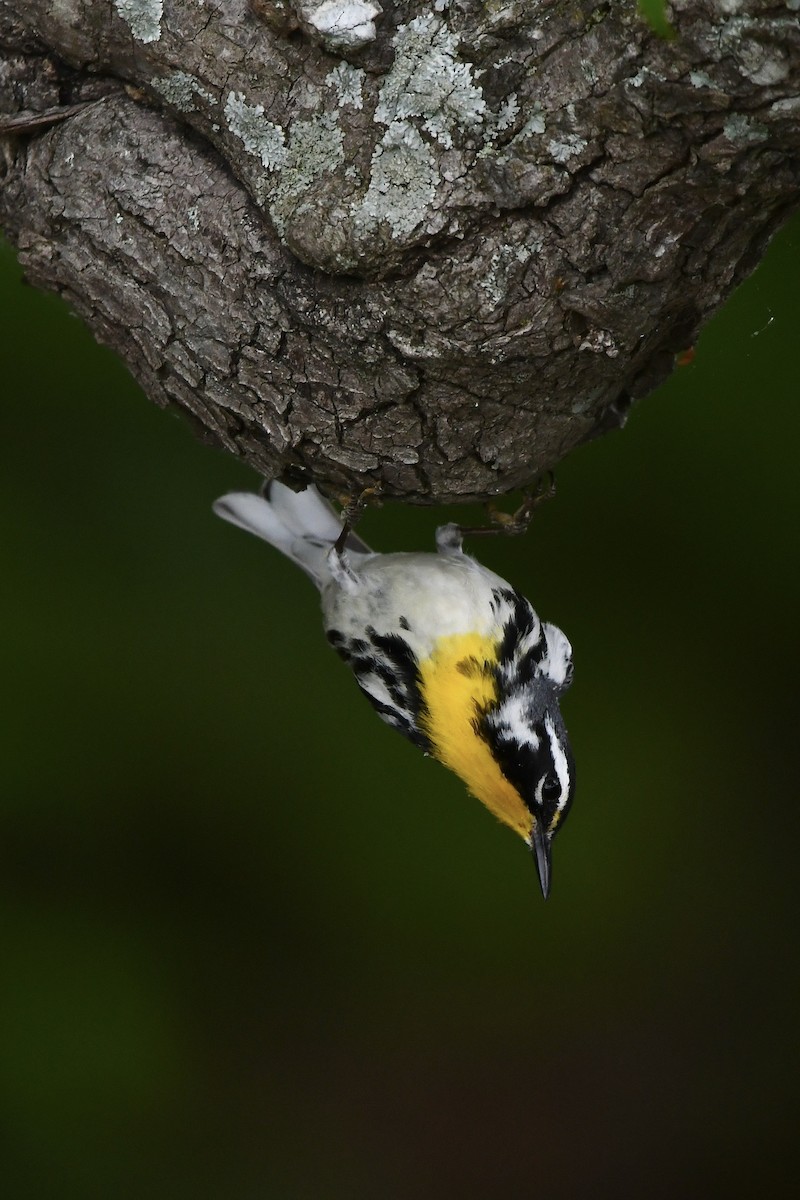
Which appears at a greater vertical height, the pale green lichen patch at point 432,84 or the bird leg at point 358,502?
the pale green lichen patch at point 432,84

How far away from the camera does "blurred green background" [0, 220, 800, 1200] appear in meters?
3.10

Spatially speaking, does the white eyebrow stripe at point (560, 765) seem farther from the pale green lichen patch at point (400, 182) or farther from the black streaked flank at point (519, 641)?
the pale green lichen patch at point (400, 182)

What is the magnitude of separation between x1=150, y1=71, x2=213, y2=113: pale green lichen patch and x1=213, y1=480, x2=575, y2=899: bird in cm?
85

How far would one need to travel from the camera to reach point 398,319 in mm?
1768

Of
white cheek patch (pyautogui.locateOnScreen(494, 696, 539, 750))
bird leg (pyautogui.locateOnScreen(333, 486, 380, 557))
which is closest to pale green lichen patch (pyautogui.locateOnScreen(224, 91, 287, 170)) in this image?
bird leg (pyautogui.locateOnScreen(333, 486, 380, 557))

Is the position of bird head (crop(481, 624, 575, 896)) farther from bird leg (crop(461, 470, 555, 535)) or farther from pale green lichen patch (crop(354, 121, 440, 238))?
pale green lichen patch (crop(354, 121, 440, 238))

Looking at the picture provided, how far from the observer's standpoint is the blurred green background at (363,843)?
10.2 ft

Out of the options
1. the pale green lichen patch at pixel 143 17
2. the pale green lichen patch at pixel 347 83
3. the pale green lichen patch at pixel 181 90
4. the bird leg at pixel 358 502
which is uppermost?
the pale green lichen patch at pixel 347 83

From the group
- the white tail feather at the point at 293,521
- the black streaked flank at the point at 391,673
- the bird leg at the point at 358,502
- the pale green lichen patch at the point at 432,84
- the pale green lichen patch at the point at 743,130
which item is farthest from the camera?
the white tail feather at the point at 293,521

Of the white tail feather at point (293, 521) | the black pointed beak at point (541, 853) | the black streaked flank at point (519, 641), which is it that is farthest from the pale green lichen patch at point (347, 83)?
the black pointed beak at point (541, 853)

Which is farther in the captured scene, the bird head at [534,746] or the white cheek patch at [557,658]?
the white cheek patch at [557,658]

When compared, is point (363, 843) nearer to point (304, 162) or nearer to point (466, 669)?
point (466, 669)

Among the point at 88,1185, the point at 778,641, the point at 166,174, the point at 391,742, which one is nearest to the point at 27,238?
the point at 166,174

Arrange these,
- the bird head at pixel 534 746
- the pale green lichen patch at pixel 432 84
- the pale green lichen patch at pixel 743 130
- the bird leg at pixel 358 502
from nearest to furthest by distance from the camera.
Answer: the pale green lichen patch at pixel 743 130
the pale green lichen patch at pixel 432 84
the bird leg at pixel 358 502
the bird head at pixel 534 746
